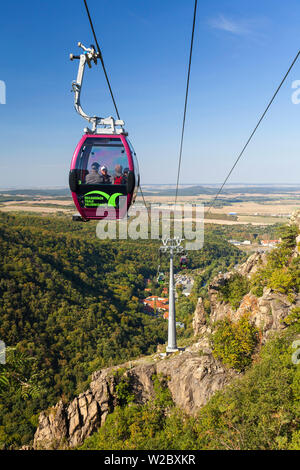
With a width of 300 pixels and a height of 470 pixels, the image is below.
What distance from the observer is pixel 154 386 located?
17594 millimetres

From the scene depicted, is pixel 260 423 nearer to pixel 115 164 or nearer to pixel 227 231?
pixel 115 164

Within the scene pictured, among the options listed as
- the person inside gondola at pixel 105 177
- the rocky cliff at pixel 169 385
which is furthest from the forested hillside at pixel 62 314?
the person inside gondola at pixel 105 177

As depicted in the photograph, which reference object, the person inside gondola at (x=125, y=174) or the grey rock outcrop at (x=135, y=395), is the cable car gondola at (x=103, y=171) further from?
the grey rock outcrop at (x=135, y=395)

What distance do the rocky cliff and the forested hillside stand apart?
29.1 feet

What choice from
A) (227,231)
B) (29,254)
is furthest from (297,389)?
(227,231)

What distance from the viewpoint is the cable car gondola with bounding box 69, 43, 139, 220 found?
8883mm

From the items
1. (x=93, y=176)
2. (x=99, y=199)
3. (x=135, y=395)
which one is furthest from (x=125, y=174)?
(x=135, y=395)

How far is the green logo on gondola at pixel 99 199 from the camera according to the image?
936cm

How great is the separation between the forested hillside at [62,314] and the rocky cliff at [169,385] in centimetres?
888

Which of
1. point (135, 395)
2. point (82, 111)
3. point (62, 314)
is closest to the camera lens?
point (82, 111)

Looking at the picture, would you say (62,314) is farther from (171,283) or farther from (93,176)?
(93,176)

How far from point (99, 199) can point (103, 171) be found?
0.99 meters

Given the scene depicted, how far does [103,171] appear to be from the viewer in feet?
30.5

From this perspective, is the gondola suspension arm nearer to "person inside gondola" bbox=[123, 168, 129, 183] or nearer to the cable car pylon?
"person inside gondola" bbox=[123, 168, 129, 183]
